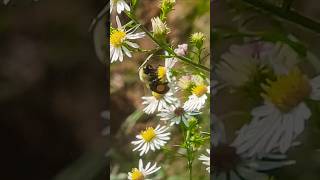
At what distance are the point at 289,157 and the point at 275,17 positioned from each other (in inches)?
11.7

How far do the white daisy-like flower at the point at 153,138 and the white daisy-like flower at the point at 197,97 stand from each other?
10 cm

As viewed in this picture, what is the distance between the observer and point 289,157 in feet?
4.22

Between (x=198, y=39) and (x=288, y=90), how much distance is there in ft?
1.32

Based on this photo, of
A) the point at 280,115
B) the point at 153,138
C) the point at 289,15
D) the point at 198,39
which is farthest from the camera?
the point at 153,138

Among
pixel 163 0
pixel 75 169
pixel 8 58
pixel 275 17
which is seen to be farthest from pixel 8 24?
pixel 275 17

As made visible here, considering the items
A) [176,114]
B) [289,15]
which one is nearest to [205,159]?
[176,114]

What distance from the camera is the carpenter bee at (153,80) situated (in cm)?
170

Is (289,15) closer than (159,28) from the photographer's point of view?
Yes

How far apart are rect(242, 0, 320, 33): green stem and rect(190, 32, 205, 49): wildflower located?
0.42 metres

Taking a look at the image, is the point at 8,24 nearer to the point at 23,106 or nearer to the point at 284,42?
the point at 23,106

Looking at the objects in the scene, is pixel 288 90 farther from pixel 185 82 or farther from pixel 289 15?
pixel 185 82

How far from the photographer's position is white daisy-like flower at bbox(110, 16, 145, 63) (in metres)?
1.67

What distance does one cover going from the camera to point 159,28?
65.7 inches

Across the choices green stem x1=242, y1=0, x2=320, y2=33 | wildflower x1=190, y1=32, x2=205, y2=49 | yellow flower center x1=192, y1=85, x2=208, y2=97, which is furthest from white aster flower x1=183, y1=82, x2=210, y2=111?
green stem x1=242, y1=0, x2=320, y2=33
